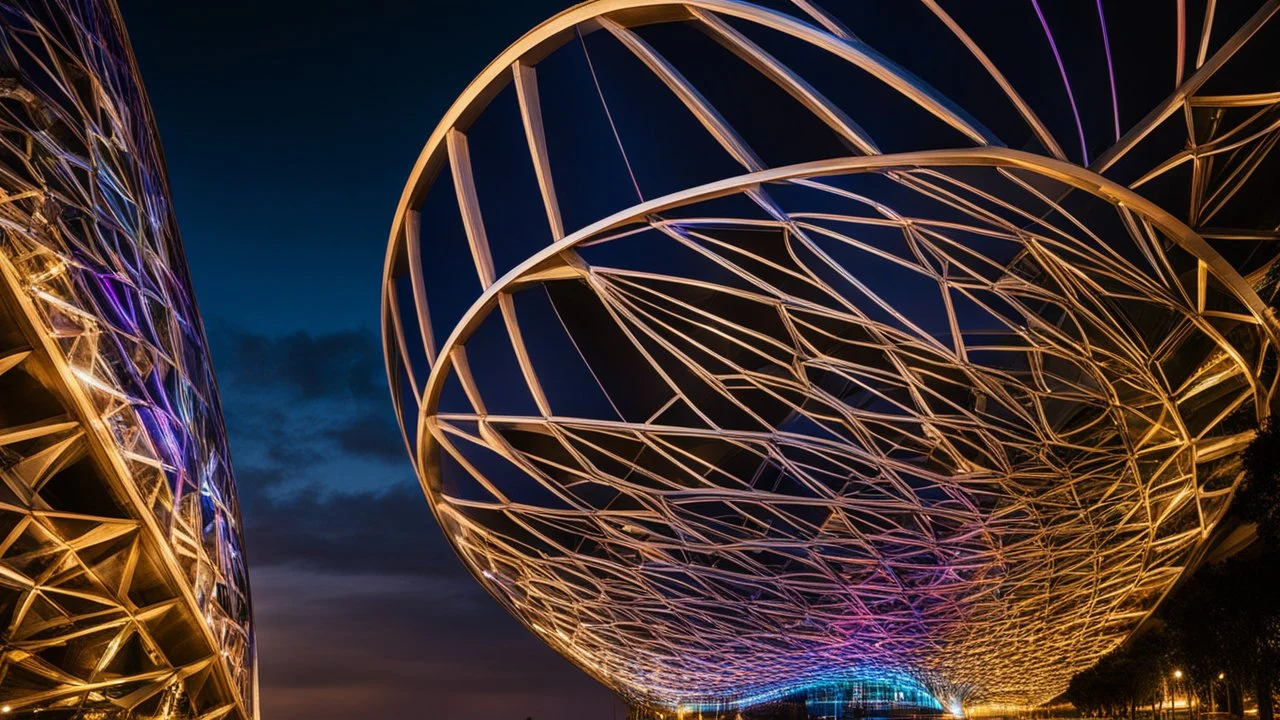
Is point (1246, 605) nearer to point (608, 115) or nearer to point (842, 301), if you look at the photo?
point (842, 301)

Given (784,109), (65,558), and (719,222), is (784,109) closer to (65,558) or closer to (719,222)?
(719,222)

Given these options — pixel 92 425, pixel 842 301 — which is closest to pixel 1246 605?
pixel 842 301

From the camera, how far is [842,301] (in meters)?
20.6

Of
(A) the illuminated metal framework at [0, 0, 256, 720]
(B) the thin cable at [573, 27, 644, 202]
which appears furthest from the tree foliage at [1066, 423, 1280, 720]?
(A) the illuminated metal framework at [0, 0, 256, 720]

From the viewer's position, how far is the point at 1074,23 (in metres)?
13.9

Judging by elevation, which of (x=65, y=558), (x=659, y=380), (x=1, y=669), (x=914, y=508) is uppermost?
(x=659, y=380)

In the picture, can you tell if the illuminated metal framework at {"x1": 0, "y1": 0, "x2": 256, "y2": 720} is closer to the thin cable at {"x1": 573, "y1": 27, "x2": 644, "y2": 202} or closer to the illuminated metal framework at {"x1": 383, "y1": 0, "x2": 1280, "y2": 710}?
the illuminated metal framework at {"x1": 383, "y1": 0, "x2": 1280, "y2": 710}

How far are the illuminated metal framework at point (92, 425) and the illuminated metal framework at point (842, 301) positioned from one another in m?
7.11

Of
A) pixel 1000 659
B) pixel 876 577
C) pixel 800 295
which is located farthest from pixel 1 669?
pixel 1000 659

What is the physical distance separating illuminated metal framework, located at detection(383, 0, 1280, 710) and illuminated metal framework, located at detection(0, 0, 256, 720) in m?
7.11

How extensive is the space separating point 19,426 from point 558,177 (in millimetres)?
10838

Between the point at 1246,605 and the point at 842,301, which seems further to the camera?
the point at 842,301

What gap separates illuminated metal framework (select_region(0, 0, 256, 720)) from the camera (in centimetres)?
1245

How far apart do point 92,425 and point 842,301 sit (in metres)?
16.7
